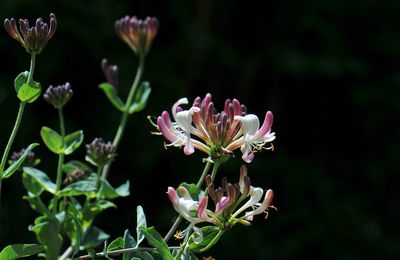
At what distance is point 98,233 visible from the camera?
32.1 inches

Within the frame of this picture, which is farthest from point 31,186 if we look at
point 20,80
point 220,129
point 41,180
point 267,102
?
point 267,102

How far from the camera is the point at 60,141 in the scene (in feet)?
2.67

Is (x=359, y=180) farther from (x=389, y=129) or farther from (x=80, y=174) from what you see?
(x=80, y=174)

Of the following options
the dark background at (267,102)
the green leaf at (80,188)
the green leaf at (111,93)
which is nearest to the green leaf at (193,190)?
the green leaf at (80,188)

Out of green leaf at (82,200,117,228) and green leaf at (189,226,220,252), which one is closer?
green leaf at (189,226,220,252)

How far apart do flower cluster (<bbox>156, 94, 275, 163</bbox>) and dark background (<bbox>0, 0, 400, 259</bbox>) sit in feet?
Answer: 4.17

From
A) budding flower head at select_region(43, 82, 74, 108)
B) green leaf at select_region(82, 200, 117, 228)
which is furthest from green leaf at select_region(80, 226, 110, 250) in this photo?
Answer: budding flower head at select_region(43, 82, 74, 108)

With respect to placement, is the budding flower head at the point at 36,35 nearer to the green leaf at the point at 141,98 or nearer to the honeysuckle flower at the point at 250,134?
the honeysuckle flower at the point at 250,134

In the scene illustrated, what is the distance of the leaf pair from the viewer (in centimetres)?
80

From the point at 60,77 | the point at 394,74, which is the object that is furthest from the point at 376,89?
the point at 60,77

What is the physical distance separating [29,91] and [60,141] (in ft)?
0.56

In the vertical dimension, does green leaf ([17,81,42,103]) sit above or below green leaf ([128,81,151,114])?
above

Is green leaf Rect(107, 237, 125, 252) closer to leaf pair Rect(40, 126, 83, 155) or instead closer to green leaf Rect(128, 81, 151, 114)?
leaf pair Rect(40, 126, 83, 155)

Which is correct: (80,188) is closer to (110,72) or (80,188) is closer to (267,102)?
(110,72)
